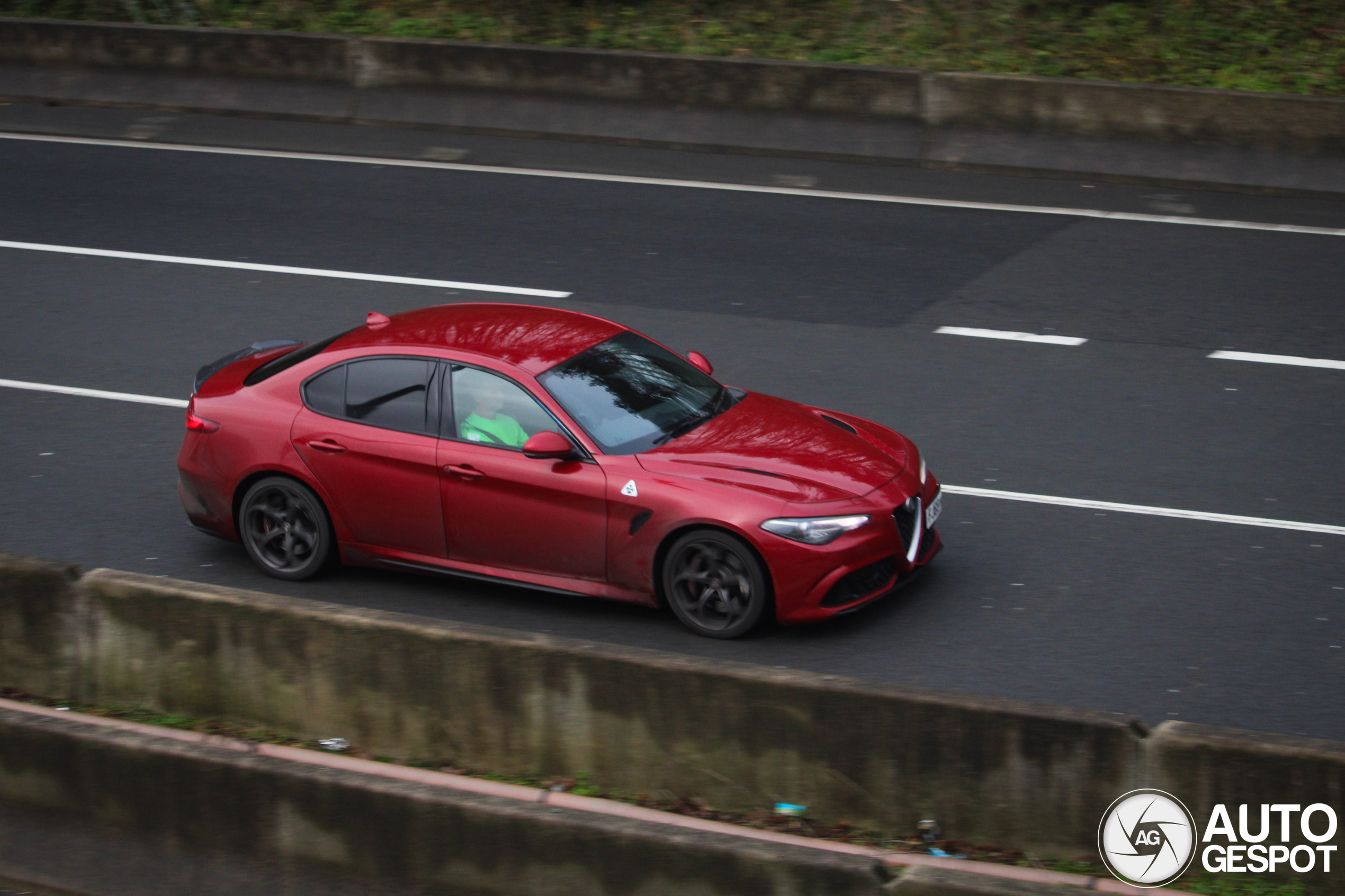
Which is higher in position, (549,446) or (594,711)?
(549,446)

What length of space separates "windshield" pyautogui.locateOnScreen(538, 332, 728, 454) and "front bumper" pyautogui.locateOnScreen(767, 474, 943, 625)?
3.38 ft

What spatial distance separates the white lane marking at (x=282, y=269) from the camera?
12672mm

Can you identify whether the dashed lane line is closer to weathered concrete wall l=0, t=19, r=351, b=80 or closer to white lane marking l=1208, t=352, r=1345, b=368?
white lane marking l=1208, t=352, r=1345, b=368

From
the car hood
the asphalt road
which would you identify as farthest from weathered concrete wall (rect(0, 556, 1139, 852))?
the car hood

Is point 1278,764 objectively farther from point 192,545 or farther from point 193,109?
point 193,109

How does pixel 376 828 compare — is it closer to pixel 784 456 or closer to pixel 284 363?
pixel 784 456

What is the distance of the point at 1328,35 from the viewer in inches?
641

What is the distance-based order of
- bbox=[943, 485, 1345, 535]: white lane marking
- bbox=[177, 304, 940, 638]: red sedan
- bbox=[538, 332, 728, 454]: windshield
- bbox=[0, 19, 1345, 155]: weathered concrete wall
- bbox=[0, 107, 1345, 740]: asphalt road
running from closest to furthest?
bbox=[177, 304, 940, 638]: red sedan
bbox=[0, 107, 1345, 740]: asphalt road
bbox=[538, 332, 728, 454]: windshield
bbox=[943, 485, 1345, 535]: white lane marking
bbox=[0, 19, 1345, 155]: weathered concrete wall

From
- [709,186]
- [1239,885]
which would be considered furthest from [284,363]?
[709,186]

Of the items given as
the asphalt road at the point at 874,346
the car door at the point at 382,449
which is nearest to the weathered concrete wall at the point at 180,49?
the asphalt road at the point at 874,346

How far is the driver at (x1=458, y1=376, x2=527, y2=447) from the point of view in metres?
7.83

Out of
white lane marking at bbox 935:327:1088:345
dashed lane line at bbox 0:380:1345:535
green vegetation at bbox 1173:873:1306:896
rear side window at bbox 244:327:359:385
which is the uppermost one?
rear side window at bbox 244:327:359:385

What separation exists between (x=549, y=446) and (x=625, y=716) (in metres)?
2.13

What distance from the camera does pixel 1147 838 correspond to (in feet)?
16.9
